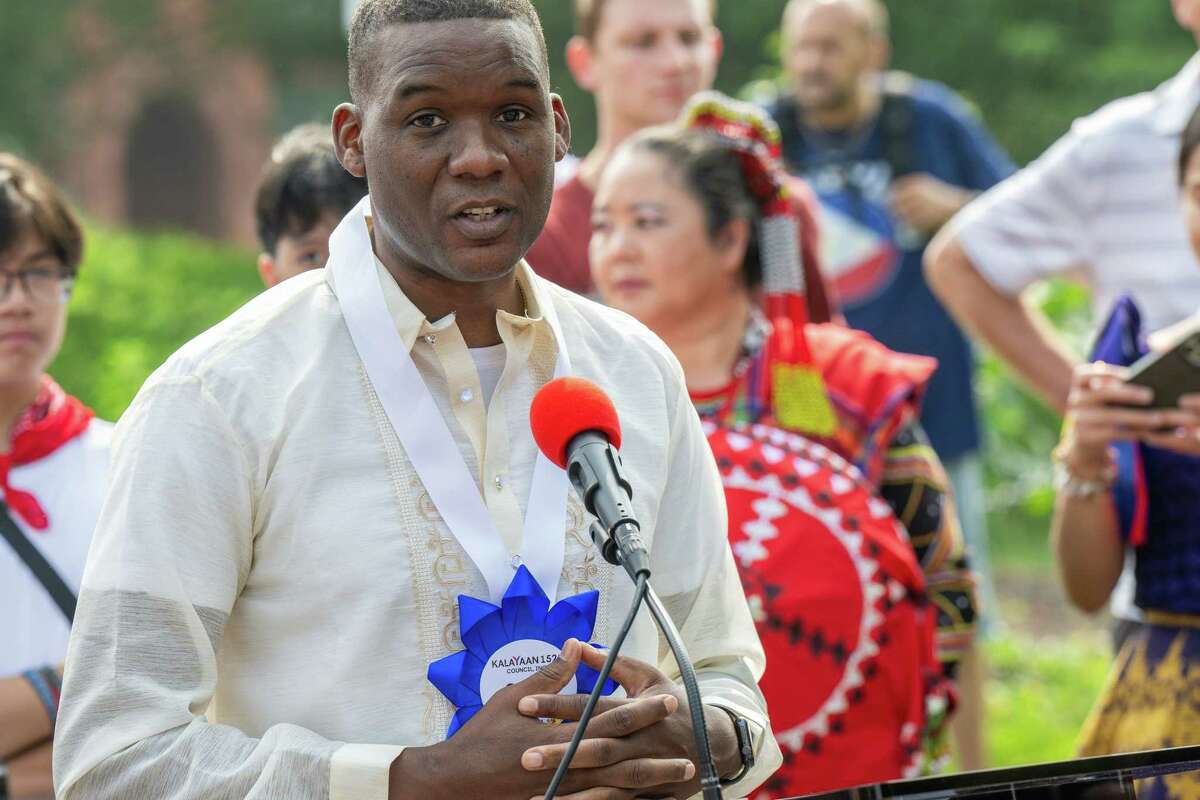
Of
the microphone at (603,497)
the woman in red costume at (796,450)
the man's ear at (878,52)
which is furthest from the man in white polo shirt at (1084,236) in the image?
the microphone at (603,497)

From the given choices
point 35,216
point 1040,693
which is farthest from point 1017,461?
point 35,216

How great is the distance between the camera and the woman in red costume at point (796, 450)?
11.6 feet

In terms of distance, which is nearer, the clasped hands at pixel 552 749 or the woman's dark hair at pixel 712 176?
the clasped hands at pixel 552 749

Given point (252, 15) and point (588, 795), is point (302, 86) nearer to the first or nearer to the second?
point (252, 15)

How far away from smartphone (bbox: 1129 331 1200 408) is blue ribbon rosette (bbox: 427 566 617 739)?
1918mm

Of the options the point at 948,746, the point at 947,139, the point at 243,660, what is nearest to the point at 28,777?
the point at 243,660

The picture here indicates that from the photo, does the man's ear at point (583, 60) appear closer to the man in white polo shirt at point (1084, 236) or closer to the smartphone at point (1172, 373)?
the man in white polo shirt at point (1084, 236)

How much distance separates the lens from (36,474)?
11.5 ft

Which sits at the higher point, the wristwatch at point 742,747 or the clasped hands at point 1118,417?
the clasped hands at point 1118,417

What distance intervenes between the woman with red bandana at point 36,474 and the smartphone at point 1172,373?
2201mm

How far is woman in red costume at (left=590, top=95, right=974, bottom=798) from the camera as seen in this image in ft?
11.6

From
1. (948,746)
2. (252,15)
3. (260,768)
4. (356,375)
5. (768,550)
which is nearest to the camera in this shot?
(260,768)

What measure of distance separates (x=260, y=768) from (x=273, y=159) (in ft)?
7.26

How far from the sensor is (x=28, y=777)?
3.23m
